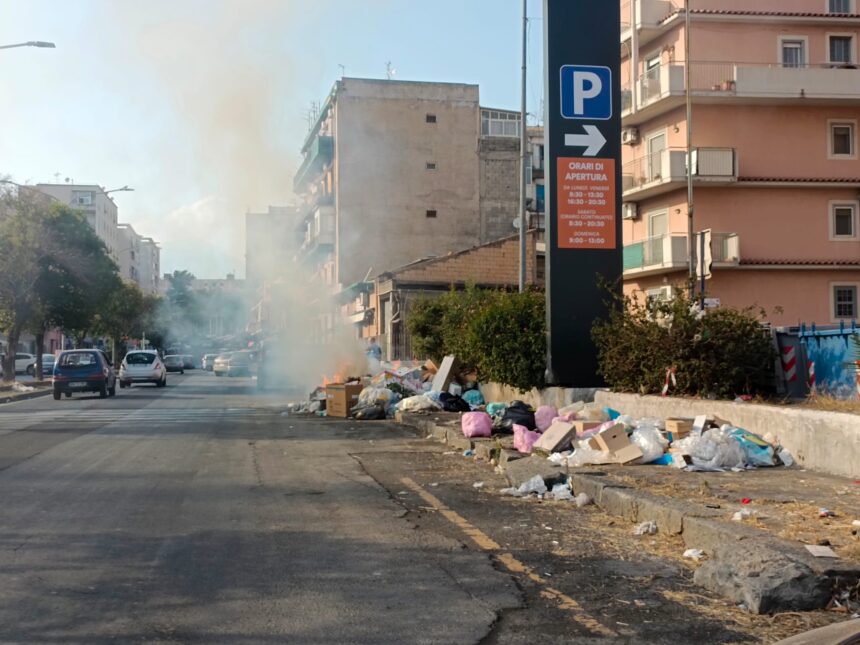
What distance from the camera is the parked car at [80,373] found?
27422mm

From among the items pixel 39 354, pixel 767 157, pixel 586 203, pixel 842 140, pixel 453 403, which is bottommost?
pixel 453 403

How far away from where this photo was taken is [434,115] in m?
48.1

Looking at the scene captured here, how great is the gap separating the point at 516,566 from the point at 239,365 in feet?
145

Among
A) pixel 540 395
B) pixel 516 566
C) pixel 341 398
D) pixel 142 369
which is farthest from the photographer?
pixel 142 369

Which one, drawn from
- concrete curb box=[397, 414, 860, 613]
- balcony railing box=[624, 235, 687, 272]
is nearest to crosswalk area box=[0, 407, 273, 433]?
concrete curb box=[397, 414, 860, 613]

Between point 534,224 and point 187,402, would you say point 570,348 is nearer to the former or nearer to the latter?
point 187,402

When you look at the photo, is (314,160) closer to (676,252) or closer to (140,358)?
(140,358)

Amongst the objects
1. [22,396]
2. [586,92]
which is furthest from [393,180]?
[586,92]

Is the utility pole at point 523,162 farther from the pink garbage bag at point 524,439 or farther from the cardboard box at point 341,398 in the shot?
the pink garbage bag at point 524,439

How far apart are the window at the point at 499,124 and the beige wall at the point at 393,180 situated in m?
2.81

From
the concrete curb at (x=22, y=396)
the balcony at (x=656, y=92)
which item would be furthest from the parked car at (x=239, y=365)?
the balcony at (x=656, y=92)

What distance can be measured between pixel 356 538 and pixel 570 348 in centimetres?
914

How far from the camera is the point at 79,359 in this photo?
27891 mm

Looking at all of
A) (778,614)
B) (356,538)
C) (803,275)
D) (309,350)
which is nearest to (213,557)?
(356,538)
